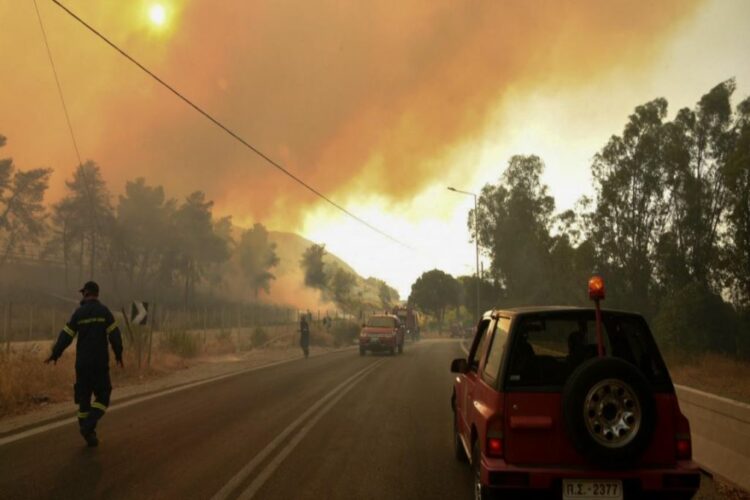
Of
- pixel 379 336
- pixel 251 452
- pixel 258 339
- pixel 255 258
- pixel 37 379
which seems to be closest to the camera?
pixel 251 452

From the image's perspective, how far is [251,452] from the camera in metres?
7.53

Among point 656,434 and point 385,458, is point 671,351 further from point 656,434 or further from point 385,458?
point 656,434

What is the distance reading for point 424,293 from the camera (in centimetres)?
11844

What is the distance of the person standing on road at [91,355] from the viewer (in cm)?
788

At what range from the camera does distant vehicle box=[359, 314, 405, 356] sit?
29.8m

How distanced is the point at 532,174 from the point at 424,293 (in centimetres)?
6067

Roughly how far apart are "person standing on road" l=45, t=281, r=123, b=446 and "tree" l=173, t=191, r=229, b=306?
8592 centimetres

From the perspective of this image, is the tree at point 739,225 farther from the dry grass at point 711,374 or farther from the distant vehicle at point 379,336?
the distant vehicle at point 379,336

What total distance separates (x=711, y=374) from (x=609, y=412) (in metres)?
20.2

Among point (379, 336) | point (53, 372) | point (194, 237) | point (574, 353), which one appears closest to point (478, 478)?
point (574, 353)

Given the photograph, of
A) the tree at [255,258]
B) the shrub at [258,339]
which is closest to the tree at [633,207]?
the shrub at [258,339]

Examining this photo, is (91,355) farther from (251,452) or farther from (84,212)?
(84,212)

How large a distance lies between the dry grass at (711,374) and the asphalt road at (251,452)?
8355 mm

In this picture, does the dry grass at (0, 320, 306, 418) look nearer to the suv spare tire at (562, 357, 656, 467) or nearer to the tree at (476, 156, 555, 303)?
the suv spare tire at (562, 357, 656, 467)
